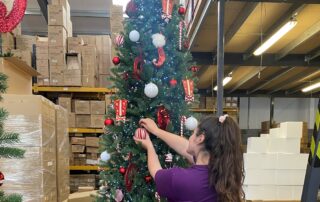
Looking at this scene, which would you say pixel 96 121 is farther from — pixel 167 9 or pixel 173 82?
pixel 167 9

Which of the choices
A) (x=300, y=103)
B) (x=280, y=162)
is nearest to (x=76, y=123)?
(x=280, y=162)

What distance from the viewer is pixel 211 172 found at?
158 centimetres

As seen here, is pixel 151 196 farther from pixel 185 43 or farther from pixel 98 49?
pixel 98 49

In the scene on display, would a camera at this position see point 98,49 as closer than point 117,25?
No

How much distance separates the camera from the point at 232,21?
19.9ft

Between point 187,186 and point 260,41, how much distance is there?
21.1ft

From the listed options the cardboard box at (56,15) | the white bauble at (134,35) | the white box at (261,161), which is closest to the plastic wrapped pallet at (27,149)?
the white bauble at (134,35)

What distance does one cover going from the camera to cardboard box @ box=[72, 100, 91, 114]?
5512 millimetres

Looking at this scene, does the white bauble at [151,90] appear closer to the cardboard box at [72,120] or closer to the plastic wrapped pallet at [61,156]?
the plastic wrapped pallet at [61,156]

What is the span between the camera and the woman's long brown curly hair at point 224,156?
1564mm

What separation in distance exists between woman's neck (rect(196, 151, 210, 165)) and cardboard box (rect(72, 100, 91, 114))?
13.4 feet

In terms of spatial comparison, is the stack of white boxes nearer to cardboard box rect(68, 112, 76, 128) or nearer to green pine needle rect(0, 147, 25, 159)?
cardboard box rect(68, 112, 76, 128)

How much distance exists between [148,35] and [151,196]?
113 centimetres

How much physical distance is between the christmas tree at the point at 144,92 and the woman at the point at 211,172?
0.54 metres
